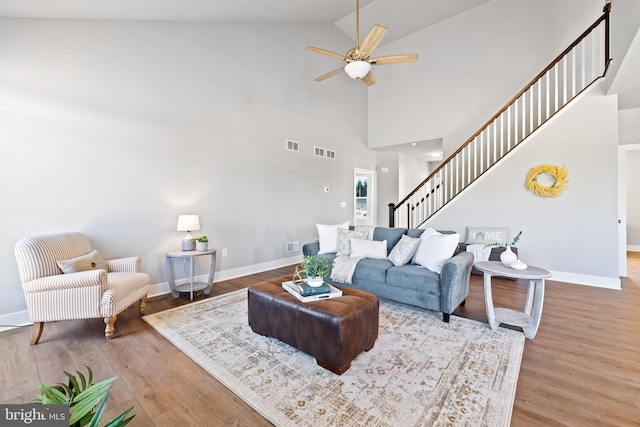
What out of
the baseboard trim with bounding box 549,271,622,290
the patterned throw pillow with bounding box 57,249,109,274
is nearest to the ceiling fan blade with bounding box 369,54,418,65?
the patterned throw pillow with bounding box 57,249,109,274

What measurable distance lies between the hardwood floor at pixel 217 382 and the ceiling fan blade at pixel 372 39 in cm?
315

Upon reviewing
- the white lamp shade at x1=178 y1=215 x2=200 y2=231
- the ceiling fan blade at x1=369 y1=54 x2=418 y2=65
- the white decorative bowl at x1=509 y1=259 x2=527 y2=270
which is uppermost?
the ceiling fan blade at x1=369 y1=54 x2=418 y2=65

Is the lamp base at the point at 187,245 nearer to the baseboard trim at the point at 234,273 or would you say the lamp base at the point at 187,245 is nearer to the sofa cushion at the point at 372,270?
the baseboard trim at the point at 234,273

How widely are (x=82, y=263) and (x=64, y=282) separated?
12.2 inches

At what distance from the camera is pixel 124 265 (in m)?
3.20

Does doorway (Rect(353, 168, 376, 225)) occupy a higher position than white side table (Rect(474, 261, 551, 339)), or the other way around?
doorway (Rect(353, 168, 376, 225))

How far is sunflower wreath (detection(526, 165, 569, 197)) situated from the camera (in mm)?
4375

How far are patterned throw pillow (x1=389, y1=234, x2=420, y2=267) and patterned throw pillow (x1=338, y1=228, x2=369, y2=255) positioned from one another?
61cm

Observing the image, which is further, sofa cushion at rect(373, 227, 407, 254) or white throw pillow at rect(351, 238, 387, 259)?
sofa cushion at rect(373, 227, 407, 254)

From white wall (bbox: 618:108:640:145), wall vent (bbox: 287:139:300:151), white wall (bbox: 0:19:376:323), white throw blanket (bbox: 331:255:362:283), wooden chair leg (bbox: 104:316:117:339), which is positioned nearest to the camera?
wooden chair leg (bbox: 104:316:117:339)

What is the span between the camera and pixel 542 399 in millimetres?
1791

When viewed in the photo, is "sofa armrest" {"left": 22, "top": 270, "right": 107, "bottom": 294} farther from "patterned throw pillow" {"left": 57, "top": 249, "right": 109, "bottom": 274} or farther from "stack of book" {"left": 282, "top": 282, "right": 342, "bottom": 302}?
"stack of book" {"left": 282, "top": 282, "right": 342, "bottom": 302}

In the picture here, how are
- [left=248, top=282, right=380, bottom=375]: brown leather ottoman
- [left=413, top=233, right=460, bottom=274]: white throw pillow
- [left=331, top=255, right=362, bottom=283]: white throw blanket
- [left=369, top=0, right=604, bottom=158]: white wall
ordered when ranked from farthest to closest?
[left=369, top=0, right=604, bottom=158]: white wall
[left=331, top=255, right=362, bottom=283]: white throw blanket
[left=413, top=233, right=460, bottom=274]: white throw pillow
[left=248, top=282, right=380, bottom=375]: brown leather ottoman

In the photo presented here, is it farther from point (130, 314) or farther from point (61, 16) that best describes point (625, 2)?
point (130, 314)
